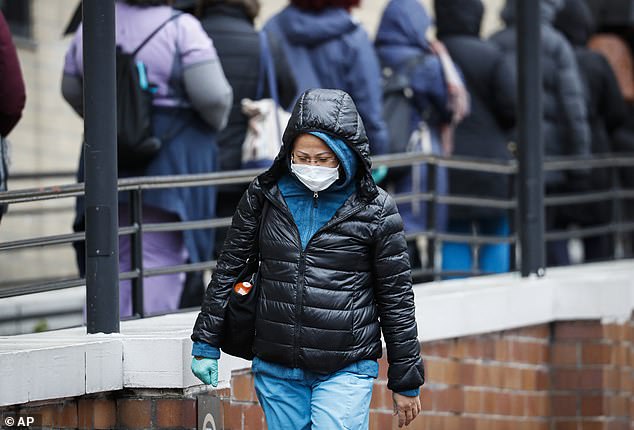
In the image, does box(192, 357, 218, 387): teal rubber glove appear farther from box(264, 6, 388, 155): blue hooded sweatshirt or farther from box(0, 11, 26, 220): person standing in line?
box(264, 6, 388, 155): blue hooded sweatshirt

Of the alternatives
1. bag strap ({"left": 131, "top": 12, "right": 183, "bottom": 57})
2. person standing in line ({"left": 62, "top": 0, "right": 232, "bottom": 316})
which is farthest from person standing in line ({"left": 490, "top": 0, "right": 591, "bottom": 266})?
bag strap ({"left": 131, "top": 12, "right": 183, "bottom": 57})

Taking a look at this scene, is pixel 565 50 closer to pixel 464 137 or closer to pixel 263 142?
pixel 464 137

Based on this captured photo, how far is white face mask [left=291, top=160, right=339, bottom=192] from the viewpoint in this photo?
18.2 feet

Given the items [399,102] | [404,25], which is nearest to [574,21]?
[404,25]

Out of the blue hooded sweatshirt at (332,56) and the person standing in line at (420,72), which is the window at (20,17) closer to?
the person standing in line at (420,72)

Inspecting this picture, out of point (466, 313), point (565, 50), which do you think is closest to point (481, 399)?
point (466, 313)

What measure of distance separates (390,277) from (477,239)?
3926mm

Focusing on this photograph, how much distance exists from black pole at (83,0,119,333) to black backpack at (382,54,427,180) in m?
3.87

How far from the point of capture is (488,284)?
895 centimetres

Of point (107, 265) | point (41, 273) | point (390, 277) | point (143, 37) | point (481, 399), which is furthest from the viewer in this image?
point (41, 273)

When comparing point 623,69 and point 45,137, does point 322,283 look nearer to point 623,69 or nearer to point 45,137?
point 45,137

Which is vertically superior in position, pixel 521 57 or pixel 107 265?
pixel 521 57

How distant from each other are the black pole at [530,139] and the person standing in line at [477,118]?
1117 millimetres

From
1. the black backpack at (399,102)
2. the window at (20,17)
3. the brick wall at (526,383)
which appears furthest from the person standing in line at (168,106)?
the window at (20,17)
